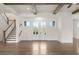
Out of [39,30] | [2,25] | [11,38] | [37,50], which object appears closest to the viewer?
[37,50]

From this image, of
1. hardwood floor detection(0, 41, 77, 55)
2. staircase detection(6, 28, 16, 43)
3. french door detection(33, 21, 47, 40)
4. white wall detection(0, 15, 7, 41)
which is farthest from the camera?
french door detection(33, 21, 47, 40)

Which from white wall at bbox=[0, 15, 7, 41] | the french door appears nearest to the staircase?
white wall at bbox=[0, 15, 7, 41]

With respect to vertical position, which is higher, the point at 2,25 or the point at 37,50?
the point at 2,25

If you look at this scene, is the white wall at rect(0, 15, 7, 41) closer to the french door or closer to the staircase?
the staircase

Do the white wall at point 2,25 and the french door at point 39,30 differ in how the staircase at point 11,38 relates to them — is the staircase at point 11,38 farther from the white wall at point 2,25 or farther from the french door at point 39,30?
the french door at point 39,30

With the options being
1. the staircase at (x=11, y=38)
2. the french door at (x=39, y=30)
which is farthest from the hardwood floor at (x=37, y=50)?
the french door at (x=39, y=30)

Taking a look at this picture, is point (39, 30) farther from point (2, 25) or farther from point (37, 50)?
point (37, 50)

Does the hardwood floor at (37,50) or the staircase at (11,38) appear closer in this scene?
the hardwood floor at (37,50)

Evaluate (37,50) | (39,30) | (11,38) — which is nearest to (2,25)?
(11,38)

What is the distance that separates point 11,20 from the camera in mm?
13844

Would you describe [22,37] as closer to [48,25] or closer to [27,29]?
[27,29]

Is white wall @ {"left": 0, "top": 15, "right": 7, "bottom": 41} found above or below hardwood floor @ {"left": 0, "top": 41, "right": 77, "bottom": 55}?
above

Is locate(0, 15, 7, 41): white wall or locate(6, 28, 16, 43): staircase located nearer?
locate(6, 28, 16, 43): staircase
